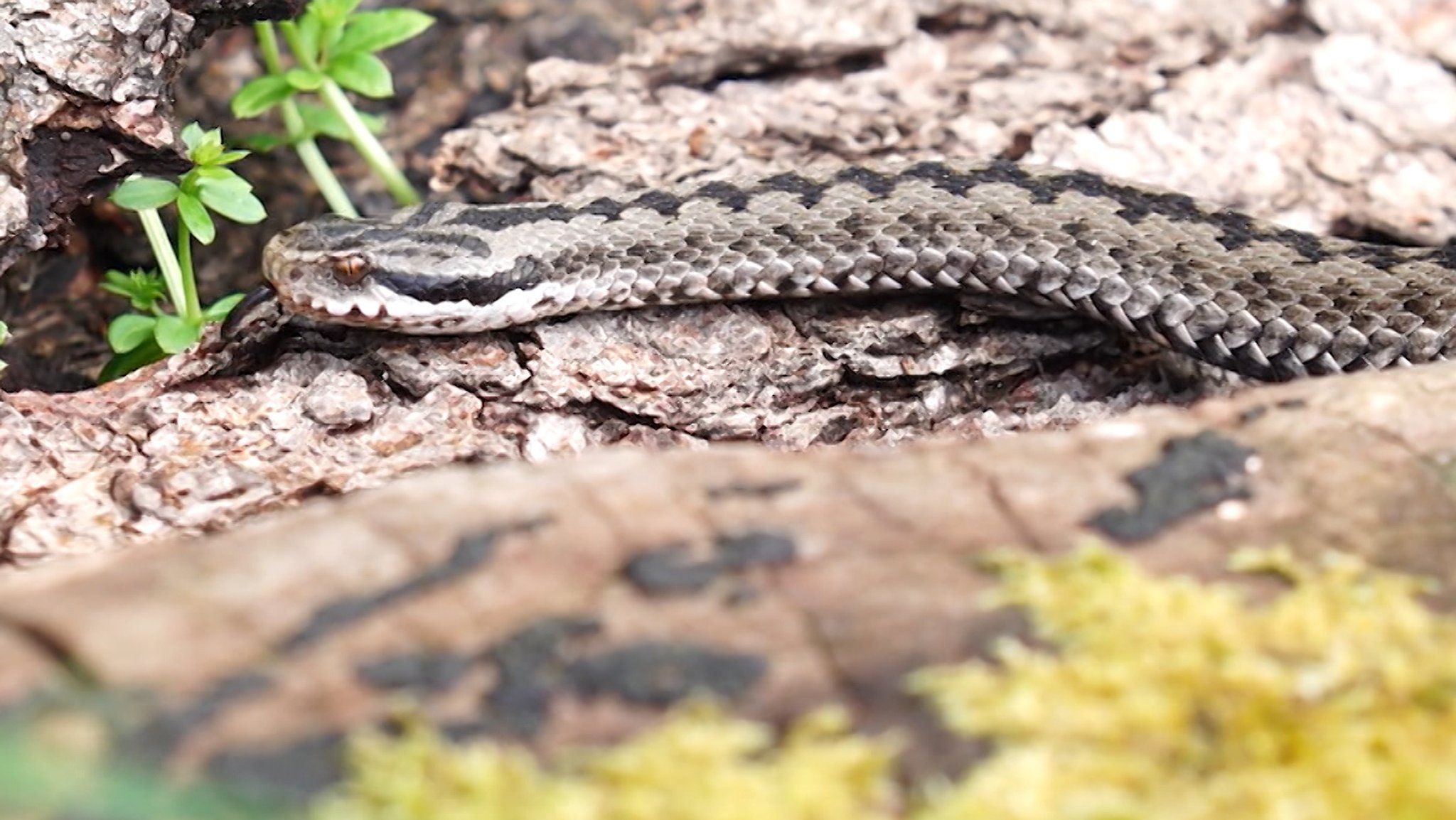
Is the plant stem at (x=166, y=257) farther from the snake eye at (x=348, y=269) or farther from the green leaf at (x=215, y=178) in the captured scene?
the snake eye at (x=348, y=269)

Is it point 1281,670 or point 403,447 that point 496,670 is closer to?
point 1281,670

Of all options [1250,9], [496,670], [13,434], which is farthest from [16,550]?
[1250,9]

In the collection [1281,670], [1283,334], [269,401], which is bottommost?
[1283,334]

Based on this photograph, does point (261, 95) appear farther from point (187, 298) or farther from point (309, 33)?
point (187, 298)

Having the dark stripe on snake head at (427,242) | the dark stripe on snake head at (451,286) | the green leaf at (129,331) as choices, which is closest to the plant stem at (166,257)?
the green leaf at (129,331)

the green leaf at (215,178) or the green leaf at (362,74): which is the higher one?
the green leaf at (362,74)

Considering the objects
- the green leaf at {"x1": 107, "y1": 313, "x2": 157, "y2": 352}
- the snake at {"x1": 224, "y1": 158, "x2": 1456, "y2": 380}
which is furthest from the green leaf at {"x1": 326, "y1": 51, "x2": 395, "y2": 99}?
the green leaf at {"x1": 107, "y1": 313, "x2": 157, "y2": 352}

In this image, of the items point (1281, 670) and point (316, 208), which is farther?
point (316, 208)

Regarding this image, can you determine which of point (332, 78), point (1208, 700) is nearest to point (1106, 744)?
point (1208, 700)

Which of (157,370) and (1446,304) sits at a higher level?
(157,370)
